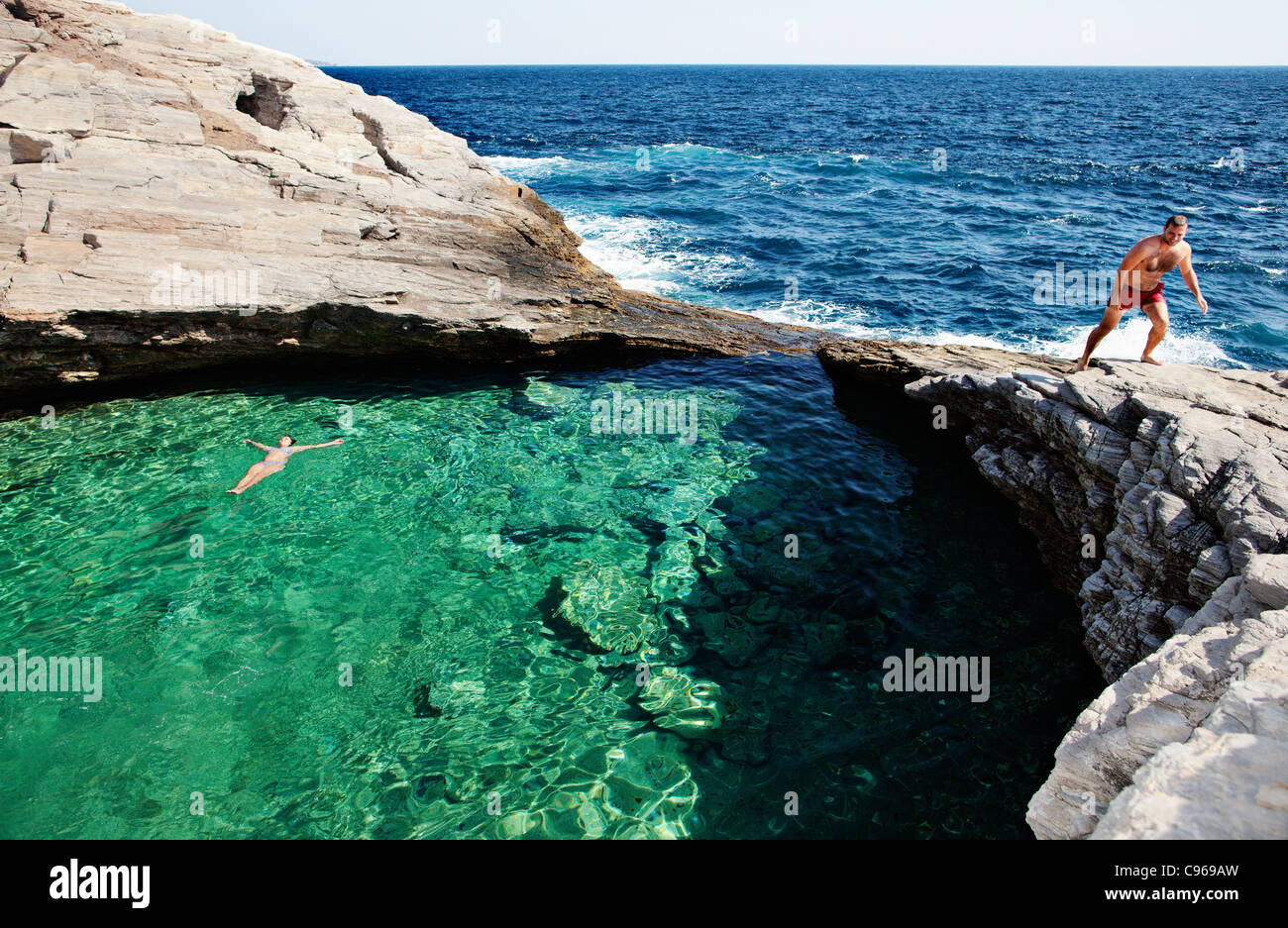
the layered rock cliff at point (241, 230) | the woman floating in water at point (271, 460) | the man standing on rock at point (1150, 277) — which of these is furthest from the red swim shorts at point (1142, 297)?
the woman floating in water at point (271, 460)

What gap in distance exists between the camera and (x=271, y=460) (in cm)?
1177

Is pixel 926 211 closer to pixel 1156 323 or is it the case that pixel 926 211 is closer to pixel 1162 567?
pixel 1156 323

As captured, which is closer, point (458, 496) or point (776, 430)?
point (458, 496)

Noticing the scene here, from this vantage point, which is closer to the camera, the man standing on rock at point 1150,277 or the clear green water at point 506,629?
the clear green water at point 506,629

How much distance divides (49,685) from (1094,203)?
48119mm

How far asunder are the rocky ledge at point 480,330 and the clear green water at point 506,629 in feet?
4.64

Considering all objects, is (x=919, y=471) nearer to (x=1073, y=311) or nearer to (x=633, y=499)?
(x=633, y=499)

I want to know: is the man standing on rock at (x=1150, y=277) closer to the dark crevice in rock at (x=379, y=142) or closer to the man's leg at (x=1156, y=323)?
the man's leg at (x=1156, y=323)

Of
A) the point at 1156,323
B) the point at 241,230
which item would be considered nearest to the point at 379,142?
the point at 241,230

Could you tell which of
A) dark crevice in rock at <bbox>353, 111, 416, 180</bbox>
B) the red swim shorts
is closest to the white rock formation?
the red swim shorts

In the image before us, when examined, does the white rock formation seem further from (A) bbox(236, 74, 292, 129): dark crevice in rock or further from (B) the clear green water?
(A) bbox(236, 74, 292, 129): dark crevice in rock

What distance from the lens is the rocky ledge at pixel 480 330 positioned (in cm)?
429
